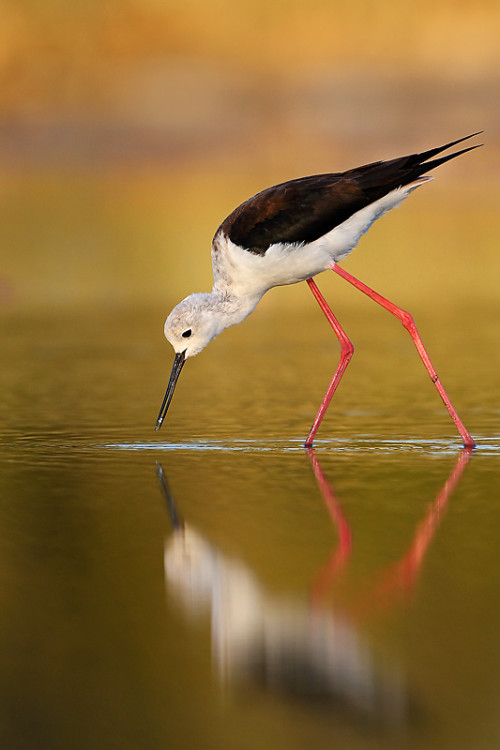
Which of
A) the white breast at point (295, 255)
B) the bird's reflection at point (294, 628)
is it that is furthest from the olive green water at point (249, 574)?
the white breast at point (295, 255)

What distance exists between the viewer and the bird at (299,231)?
8.15 m

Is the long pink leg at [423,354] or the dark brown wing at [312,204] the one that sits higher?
the dark brown wing at [312,204]

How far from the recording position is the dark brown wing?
8125mm

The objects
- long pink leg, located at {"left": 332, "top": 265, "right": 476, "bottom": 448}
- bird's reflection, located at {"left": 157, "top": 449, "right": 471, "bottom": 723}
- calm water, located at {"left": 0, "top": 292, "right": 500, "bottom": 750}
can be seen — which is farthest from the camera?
long pink leg, located at {"left": 332, "top": 265, "right": 476, "bottom": 448}

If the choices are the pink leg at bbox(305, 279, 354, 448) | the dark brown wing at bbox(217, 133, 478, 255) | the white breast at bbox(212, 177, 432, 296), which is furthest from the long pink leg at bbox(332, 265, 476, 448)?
the dark brown wing at bbox(217, 133, 478, 255)

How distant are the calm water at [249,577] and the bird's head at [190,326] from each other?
52 centimetres

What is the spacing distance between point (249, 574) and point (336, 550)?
0.58 meters

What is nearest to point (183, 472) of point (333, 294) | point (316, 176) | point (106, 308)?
point (316, 176)

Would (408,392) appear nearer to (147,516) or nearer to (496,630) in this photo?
(147,516)

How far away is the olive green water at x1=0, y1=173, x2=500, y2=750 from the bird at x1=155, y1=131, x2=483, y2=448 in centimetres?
85

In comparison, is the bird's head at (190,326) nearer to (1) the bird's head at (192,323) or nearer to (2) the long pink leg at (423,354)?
(1) the bird's head at (192,323)

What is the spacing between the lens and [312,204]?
822 centimetres

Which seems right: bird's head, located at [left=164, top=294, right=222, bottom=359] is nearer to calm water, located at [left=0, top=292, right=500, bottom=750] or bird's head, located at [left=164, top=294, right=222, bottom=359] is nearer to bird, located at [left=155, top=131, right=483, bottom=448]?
bird, located at [left=155, top=131, right=483, bottom=448]

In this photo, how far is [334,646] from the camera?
150 inches
